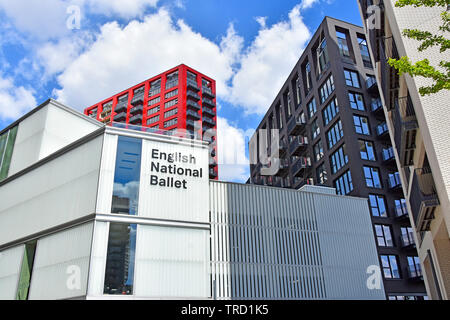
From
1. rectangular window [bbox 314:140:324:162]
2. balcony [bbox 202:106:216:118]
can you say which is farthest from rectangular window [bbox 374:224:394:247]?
balcony [bbox 202:106:216:118]

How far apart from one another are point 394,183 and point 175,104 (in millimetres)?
47471

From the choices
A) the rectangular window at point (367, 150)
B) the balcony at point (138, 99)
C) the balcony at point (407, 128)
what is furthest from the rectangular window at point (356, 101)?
the balcony at point (138, 99)

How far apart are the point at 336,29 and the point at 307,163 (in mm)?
15634

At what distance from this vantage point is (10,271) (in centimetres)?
1945

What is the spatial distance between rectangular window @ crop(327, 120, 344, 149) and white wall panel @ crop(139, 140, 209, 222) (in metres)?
23.9

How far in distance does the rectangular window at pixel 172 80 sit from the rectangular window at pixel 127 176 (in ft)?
198

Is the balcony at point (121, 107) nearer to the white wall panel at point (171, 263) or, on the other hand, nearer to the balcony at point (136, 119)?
the balcony at point (136, 119)

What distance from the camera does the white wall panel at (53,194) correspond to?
18.0 metres

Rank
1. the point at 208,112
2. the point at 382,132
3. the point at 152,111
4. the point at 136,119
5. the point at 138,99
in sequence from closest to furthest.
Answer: the point at 382,132 < the point at 152,111 < the point at 208,112 < the point at 136,119 < the point at 138,99

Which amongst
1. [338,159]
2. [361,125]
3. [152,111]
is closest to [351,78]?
[361,125]

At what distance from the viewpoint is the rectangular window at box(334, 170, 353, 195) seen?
3791 centimetres

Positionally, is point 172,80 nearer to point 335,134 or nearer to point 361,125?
point 335,134

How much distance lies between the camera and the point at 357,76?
1698 inches

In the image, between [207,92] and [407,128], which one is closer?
[407,128]
